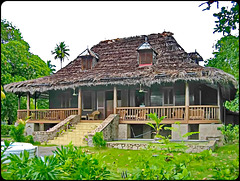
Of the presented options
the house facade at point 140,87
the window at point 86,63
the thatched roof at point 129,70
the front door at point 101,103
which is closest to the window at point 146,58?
the house facade at point 140,87

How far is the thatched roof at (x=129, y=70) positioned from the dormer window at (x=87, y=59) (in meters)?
0.31

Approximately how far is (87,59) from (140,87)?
5.99m

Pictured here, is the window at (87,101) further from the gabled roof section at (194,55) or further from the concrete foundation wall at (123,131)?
the gabled roof section at (194,55)

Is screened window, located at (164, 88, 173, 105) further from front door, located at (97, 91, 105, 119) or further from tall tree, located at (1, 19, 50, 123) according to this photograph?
tall tree, located at (1, 19, 50, 123)

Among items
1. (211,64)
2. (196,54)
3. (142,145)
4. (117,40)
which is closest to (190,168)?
(142,145)

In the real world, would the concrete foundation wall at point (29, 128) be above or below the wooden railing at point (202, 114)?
below

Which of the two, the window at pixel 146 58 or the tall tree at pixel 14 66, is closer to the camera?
the window at pixel 146 58

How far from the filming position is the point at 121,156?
11844mm


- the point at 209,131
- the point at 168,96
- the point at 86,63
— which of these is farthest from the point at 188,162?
the point at 86,63

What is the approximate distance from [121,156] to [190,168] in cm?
Answer: 422

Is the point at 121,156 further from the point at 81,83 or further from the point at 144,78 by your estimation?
the point at 81,83

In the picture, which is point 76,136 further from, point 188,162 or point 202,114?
point 188,162

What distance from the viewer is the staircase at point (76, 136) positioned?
15802mm

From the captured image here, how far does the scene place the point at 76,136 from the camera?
16.4 meters
